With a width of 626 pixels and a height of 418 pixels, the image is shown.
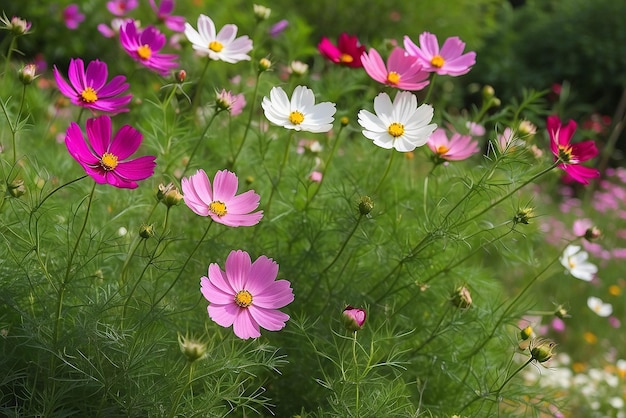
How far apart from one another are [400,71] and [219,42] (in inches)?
12.6

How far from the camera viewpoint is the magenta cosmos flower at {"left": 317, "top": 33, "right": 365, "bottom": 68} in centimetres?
132

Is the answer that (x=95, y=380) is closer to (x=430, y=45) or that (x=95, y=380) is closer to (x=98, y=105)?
(x=98, y=105)

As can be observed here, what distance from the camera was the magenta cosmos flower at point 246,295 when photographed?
0.89 metres

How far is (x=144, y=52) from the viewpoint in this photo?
1.26 meters

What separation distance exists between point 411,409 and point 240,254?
0.34 m

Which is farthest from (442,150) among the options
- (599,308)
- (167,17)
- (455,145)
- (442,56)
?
(599,308)

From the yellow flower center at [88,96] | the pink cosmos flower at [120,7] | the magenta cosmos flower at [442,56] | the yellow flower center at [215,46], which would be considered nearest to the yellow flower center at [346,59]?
the magenta cosmos flower at [442,56]

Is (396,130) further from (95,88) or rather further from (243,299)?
(95,88)

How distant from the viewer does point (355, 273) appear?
1.29 metres

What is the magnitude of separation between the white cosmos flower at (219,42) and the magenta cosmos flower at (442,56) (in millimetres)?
283

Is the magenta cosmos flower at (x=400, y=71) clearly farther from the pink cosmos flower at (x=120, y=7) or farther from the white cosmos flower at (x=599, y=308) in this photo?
the white cosmos flower at (x=599, y=308)

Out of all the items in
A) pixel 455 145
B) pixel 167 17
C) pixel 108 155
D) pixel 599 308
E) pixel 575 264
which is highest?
pixel 108 155

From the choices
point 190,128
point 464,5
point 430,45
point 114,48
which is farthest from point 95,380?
point 464,5

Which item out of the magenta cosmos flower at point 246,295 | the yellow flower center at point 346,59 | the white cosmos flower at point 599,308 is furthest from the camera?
the white cosmos flower at point 599,308
